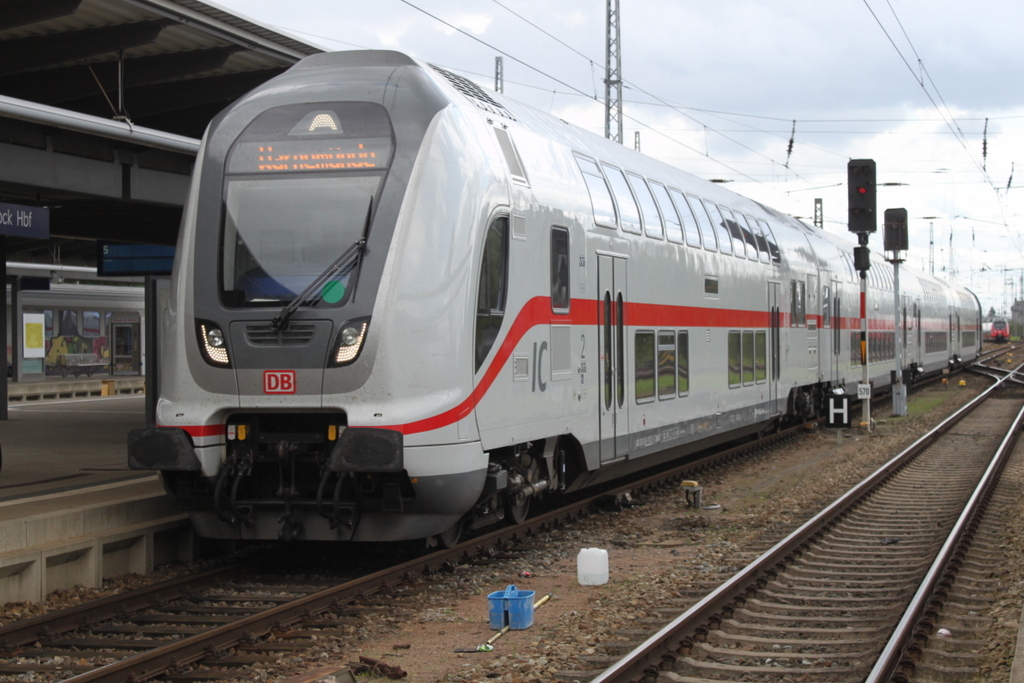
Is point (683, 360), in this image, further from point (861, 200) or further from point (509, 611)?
point (861, 200)

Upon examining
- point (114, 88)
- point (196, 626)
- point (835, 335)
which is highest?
point (114, 88)

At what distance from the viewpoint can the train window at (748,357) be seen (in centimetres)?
1612

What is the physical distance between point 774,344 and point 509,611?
1148 cm

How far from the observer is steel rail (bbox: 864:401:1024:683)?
6.16 metres

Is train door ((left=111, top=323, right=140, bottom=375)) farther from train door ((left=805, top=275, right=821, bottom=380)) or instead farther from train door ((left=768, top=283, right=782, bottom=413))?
train door ((left=768, top=283, right=782, bottom=413))

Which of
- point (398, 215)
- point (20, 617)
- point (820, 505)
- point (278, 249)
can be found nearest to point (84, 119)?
point (278, 249)

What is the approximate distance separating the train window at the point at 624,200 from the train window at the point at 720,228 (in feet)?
10.2

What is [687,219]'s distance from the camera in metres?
13.9

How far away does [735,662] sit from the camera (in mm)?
6555

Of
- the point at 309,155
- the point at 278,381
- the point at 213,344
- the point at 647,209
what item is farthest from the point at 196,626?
the point at 647,209

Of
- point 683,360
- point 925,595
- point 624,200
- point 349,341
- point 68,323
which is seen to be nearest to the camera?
point 925,595

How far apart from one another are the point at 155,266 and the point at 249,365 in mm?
9033

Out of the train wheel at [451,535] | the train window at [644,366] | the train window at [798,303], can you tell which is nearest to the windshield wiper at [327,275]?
the train wheel at [451,535]

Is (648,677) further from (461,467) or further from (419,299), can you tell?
(419,299)
